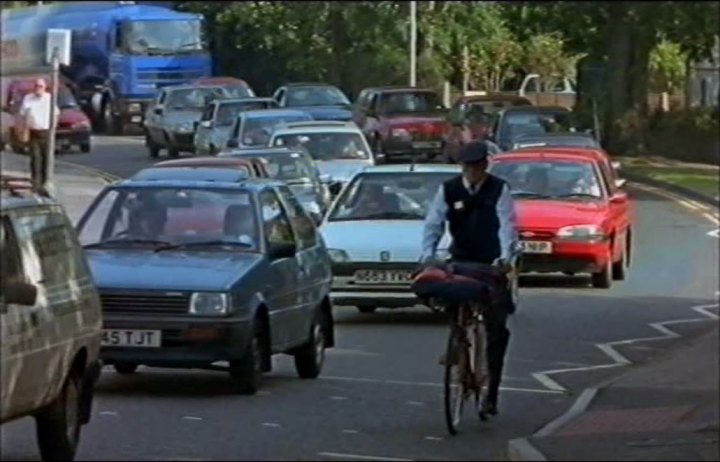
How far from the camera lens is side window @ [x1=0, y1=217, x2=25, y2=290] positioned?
11.2 metres

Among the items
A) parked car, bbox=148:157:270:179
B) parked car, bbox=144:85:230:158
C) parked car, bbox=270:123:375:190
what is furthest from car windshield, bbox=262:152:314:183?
parked car, bbox=144:85:230:158

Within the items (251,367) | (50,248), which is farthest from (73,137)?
(50,248)

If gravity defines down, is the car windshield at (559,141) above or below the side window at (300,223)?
below

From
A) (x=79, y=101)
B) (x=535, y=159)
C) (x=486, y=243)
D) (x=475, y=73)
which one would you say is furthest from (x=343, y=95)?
(x=486, y=243)

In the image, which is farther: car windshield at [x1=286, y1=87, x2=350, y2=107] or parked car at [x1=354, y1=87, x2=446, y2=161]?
car windshield at [x1=286, y1=87, x2=350, y2=107]

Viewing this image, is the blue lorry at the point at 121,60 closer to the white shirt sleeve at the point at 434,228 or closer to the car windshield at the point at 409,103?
the car windshield at the point at 409,103

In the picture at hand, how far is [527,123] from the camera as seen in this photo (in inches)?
1448

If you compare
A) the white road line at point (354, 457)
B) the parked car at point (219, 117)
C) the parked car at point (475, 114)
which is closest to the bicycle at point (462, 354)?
the white road line at point (354, 457)

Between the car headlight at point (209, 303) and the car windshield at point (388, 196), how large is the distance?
6.95 metres

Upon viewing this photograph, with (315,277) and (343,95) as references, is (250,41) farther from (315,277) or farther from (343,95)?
(343,95)

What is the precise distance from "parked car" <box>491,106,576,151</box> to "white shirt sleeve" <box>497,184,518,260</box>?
886 inches

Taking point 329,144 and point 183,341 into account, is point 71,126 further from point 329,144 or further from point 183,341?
point 183,341

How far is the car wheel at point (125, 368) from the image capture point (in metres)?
15.2

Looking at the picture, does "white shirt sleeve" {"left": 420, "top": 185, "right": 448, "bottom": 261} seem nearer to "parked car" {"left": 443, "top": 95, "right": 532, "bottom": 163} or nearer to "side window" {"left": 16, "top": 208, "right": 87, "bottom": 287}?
"side window" {"left": 16, "top": 208, "right": 87, "bottom": 287}
